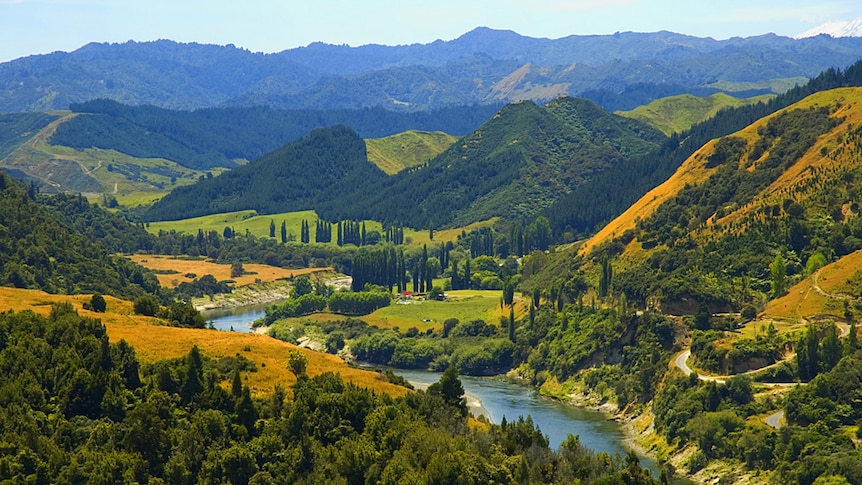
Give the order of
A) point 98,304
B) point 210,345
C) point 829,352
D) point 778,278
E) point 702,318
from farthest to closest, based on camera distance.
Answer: point 778,278, point 702,318, point 829,352, point 98,304, point 210,345

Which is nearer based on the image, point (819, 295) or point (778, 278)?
point (819, 295)

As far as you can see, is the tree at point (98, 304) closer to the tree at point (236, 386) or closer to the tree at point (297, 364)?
the tree at point (297, 364)

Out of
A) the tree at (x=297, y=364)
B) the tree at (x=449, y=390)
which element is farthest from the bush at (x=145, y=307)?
the tree at (x=449, y=390)

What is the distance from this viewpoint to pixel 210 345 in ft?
462

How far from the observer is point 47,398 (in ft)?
382

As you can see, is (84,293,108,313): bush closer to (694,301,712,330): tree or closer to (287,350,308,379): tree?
(287,350,308,379): tree

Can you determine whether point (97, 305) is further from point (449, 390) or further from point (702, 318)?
point (702, 318)

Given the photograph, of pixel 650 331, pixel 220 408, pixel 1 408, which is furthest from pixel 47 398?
pixel 650 331

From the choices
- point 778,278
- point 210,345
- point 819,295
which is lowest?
point 210,345

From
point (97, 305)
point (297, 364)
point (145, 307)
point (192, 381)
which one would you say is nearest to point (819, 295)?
point (297, 364)

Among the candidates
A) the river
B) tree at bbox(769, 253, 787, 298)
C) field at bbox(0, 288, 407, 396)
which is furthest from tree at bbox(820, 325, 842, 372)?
field at bbox(0, 288, 407, 396)

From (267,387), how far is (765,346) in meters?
72.0

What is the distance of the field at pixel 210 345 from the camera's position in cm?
13250

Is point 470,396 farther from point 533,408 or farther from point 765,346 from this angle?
point 765,346
